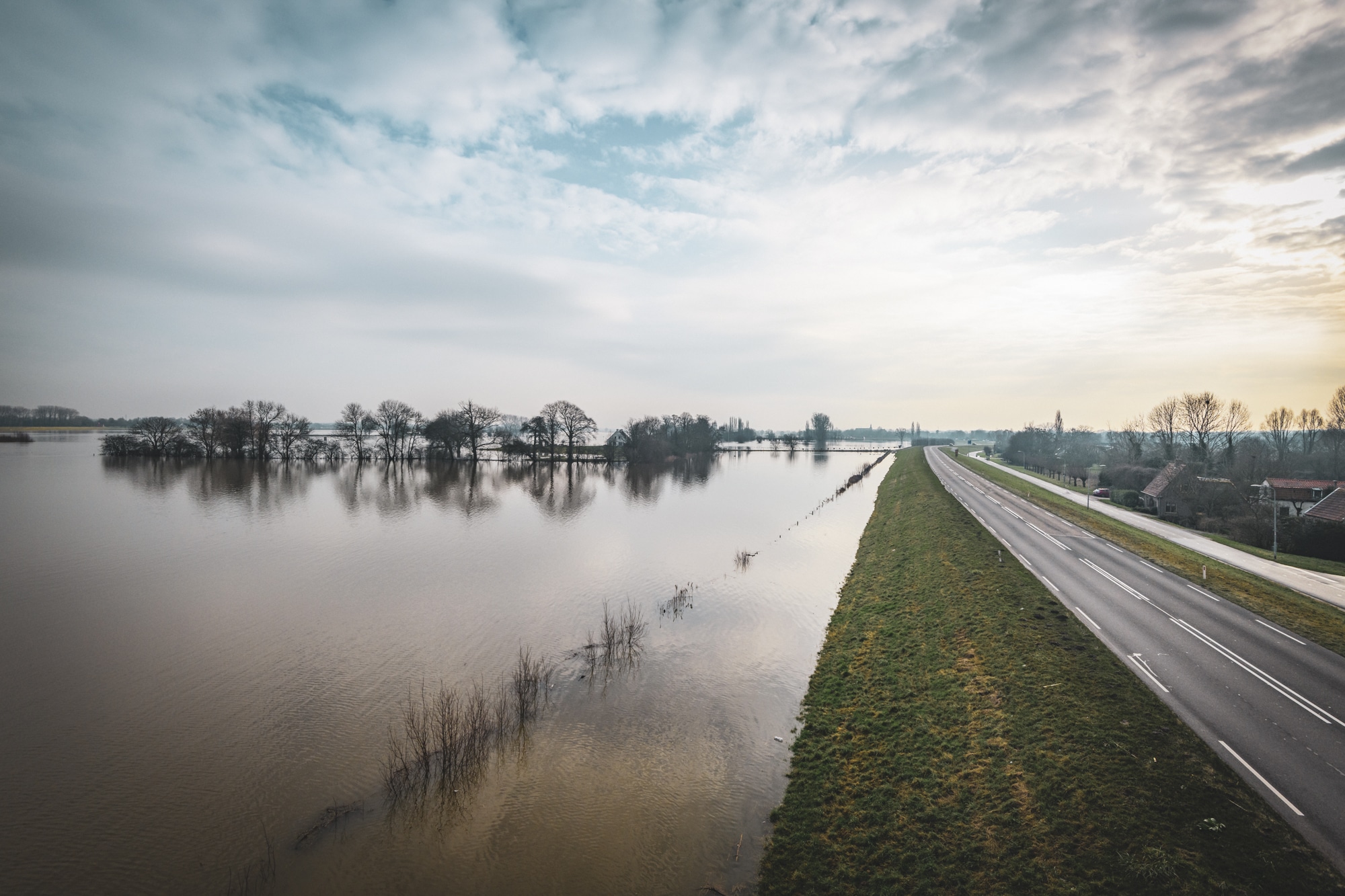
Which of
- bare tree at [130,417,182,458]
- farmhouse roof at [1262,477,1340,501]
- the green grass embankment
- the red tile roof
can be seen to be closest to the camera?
the green grass embankment

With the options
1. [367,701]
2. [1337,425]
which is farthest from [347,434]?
[1337,425]

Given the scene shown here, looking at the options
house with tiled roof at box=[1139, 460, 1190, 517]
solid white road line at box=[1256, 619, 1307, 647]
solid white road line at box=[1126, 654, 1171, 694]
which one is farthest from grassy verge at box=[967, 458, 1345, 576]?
solid white road line at box=[1126, 654, 1171, 694]

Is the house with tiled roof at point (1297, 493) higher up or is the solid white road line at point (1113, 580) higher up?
the house with tiled roof at point (1297, 493)

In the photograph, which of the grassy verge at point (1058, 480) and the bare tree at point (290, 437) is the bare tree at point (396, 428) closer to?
the bare tree at point (290, 437)

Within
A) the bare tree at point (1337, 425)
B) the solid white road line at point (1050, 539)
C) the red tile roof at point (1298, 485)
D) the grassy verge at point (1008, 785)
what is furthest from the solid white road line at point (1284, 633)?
the bare tree at point (1337, 425)

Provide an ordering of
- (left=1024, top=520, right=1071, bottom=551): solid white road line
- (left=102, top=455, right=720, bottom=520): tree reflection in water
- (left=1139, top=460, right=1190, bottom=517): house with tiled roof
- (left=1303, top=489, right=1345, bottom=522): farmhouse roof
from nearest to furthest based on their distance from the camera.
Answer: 1. (left=1024, top=520, right=1071, bottom=551): solid white road line
2. (left=1303, top=489, right=1345, bottom=522): farmhouse roof
3. (left=1139, top=460, right=1190, bottom=517): house with tiled roof
4. (left=102, top=455, right=720, bottom=520): tree reflection in water

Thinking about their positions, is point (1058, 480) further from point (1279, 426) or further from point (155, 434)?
point (155, 434)

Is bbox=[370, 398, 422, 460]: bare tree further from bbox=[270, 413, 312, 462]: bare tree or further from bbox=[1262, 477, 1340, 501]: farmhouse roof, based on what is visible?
bbox=[1262, 477, 1340, 501]: farmhouse roof

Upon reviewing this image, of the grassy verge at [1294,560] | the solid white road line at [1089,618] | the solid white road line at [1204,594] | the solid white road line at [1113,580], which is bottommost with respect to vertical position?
the grassy verge at [1294,560]
